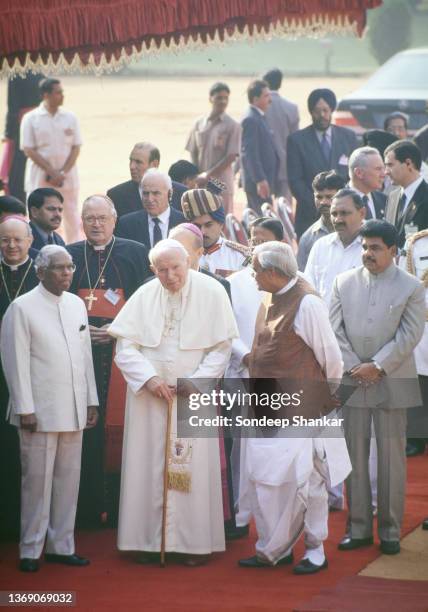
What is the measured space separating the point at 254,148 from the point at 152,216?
19.1 feet

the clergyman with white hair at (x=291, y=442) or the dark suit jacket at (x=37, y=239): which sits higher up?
the dark suit jacket at (x=37, y=239)

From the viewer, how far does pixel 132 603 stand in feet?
23.3

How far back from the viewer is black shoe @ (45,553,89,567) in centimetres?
778

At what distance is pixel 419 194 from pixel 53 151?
6783mm

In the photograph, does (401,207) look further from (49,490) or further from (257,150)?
(257,150)

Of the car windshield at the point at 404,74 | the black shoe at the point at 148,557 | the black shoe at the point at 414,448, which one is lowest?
the black shoe at the point at 148,557

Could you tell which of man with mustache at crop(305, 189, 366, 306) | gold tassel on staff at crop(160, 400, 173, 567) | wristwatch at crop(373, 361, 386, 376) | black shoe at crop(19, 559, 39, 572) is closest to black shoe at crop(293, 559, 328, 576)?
gold tassel on staff at crop(160, 400, 173, 567)

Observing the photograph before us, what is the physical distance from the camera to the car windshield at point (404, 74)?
59.2 ft

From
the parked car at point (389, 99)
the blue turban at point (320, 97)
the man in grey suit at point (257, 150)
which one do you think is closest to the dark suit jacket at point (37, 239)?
the blue turban at point (320, 97)

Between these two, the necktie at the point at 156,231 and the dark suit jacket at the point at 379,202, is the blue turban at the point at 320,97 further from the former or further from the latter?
the necktie at the point at 156,231

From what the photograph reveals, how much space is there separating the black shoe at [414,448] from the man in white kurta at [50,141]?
22.0ft

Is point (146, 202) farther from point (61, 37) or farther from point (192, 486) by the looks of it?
point (192, 486)

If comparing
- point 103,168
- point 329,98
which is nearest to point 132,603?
point 329,98

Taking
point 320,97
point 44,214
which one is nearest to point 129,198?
point 44,214
